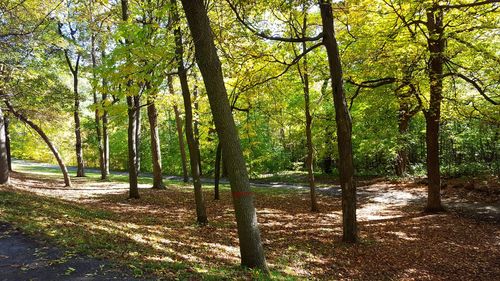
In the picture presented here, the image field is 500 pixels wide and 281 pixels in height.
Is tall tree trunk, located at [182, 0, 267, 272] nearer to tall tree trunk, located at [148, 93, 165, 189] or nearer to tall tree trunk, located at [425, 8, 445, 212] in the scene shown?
tall tree trunk, located at [425, 8, 445, 212]

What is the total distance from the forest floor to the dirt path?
5cm

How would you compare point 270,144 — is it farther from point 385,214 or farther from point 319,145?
point 385,214

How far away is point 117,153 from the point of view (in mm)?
40344

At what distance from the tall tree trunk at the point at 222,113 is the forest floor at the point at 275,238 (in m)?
0.88

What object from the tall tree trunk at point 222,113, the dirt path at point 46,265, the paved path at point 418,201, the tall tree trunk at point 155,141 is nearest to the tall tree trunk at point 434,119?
the paved path at point 418,201

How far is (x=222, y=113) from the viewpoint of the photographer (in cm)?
522

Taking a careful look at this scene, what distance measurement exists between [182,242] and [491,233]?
911 centimetres

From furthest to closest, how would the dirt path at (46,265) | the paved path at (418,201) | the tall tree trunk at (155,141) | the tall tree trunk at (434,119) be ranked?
Answer: the tall tree trunk at (155,141)
the paved path at (418,201)
the tall tree trunk at (434,119)
the dirt path at (46,265)

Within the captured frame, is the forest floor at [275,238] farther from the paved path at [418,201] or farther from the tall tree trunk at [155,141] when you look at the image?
the tall tree trunk at [155,141]

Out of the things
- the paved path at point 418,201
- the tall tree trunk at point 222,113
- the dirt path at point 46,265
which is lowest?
the paved path at point 418,201

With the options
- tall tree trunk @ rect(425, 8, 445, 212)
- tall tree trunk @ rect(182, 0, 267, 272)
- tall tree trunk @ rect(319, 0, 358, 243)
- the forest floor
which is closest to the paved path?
the forest floor

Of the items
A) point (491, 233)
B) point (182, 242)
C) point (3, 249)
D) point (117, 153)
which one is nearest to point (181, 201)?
point (182, 242)

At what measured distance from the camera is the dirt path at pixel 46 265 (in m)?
4.59

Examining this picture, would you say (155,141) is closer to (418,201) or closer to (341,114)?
(341,114)
